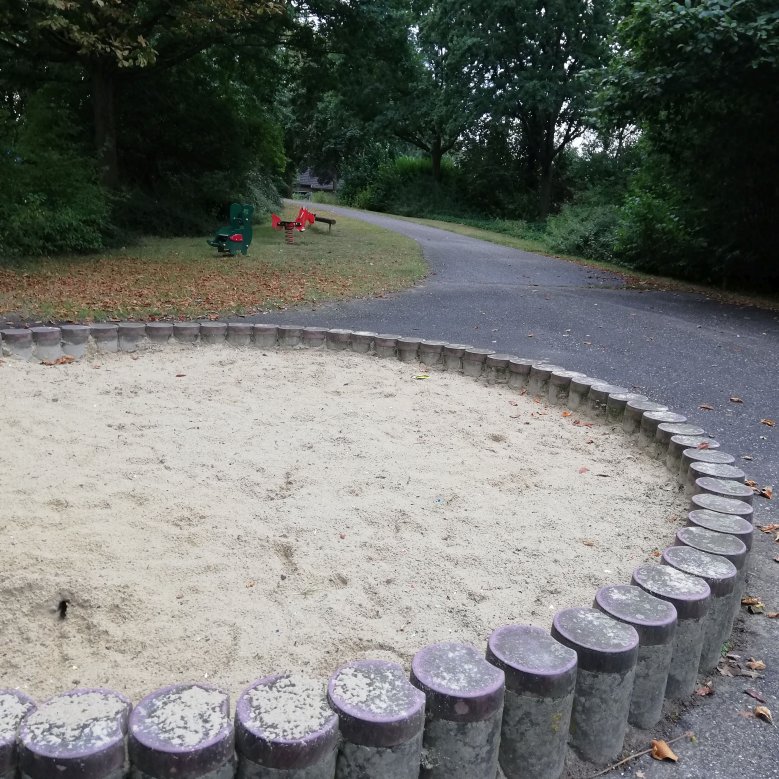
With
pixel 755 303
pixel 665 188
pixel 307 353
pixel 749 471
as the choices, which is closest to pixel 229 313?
A: pixel 307 353

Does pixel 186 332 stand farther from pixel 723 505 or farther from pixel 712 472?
pixel 723 505

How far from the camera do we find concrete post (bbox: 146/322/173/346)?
4723 mm

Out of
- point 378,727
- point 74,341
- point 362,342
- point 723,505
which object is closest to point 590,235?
point 362,342

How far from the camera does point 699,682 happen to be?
1.82 metres

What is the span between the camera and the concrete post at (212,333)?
4863 millimetres

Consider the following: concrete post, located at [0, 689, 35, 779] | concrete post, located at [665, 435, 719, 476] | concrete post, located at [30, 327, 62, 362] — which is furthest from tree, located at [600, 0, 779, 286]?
concrete post, located at [0, 689, 35, 779]

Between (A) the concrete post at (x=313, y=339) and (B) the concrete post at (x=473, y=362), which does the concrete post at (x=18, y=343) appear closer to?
(A) the concrete post at (x=313, y=339)

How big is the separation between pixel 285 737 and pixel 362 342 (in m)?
3.75

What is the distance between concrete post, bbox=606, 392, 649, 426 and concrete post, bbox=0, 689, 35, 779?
119 inches

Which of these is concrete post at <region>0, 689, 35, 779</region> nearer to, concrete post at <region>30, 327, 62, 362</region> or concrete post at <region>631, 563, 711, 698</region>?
concrete post at <region>631, 563, 711, 698</region>

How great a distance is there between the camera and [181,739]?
3.85 feet

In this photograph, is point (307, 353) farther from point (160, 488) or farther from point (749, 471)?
point (749, 471)

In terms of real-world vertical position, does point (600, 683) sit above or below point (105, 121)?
below

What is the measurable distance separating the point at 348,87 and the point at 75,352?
1053cm
